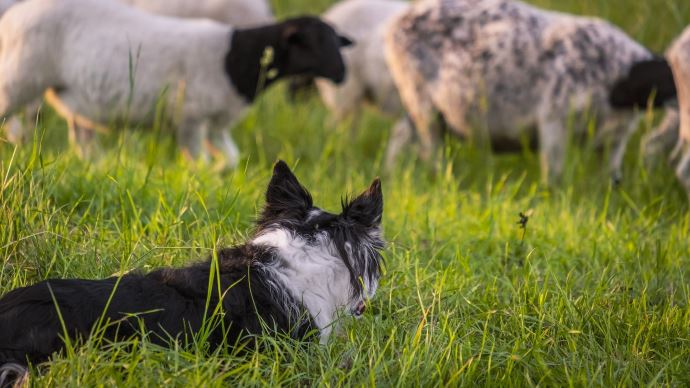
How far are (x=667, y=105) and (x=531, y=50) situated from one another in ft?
3.59

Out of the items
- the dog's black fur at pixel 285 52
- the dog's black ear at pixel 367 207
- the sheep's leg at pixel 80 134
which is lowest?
the sheep's leg at pixel 80 134

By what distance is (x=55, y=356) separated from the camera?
2.68 metres

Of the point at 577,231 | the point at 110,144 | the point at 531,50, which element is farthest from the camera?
the point at 110,144

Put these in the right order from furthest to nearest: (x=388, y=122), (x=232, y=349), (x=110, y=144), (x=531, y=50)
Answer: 1. (x=388, y=122)
2. (x=110, y=144)
3. (x=531, y=50)
4. (x=232, y=349)

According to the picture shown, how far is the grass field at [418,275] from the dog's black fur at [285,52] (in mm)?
928

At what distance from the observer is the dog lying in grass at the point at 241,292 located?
272 centimetres

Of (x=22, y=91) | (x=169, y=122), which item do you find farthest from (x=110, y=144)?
(x=22, y=91)

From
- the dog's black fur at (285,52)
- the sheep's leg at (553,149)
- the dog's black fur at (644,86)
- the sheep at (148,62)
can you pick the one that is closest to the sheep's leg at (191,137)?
the sheep at (148,62)

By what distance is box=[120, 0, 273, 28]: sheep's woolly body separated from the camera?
9101mm

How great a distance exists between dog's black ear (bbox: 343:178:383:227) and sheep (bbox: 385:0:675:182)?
3.52 meters

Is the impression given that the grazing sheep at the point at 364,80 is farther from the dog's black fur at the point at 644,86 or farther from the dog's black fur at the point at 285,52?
the dog's black fur at the point at 644,86

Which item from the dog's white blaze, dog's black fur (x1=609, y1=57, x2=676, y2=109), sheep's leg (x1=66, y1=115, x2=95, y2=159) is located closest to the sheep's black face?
sheep's leg (x1=66, y1=115, x2=95, y2=159)

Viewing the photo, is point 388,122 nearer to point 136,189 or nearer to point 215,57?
point 215,57

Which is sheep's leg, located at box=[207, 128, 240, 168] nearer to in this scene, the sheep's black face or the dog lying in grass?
the sheep's black face
